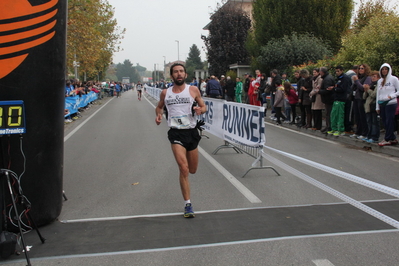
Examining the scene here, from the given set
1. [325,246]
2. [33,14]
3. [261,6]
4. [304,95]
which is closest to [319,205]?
[325,246]

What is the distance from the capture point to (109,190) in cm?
680

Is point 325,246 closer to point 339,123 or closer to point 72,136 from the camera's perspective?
point 339,123

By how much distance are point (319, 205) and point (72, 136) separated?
9.87 metres

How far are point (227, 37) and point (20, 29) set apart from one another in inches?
1595

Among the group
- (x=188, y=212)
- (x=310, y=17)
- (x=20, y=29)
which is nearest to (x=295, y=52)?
(x=310, y=17)

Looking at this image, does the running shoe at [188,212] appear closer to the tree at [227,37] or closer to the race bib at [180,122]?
the race bib at [180,122]

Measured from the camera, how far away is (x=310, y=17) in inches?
1196

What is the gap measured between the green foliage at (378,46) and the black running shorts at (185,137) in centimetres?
1045

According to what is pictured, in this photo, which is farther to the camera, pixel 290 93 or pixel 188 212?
pixel 290 93

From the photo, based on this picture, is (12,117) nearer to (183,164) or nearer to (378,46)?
(183,164)

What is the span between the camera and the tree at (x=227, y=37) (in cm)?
4359

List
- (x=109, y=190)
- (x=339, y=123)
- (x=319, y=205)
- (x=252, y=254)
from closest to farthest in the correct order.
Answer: (x=252, y=254) → (x=319, y=205) → (x=109, y=190) → (x=339, y=123)

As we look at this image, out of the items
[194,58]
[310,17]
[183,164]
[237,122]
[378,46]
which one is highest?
[194,58]

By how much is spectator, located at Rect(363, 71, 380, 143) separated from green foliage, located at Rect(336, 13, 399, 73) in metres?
3.43
